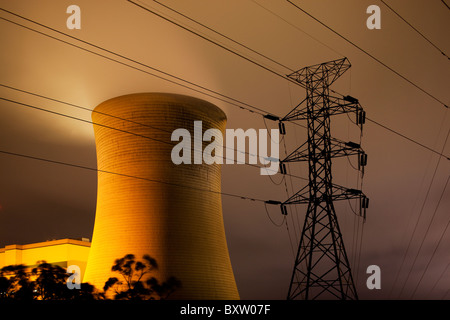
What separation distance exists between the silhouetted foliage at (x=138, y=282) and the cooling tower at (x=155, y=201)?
0.62m

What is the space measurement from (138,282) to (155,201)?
4.03 meters

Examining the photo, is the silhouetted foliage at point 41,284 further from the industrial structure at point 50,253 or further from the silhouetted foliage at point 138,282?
the industrial structure at point 50,253

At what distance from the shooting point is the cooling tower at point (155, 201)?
822 inches

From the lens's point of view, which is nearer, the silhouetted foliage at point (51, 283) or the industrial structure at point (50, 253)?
the silhouetted foliage at point (51, 283)

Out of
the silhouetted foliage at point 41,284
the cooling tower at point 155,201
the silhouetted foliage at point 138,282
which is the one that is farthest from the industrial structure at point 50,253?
the silhouetted foliage at point 41,284

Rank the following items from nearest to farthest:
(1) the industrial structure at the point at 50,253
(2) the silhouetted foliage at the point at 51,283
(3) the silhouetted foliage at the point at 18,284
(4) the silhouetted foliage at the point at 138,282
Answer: (3) the silhouetted foliage at the point at 18,284, (2) the silhouetted foliage at the point at 51,283, (4) the silhouetted foliage at the point at 138,282, (1) the industrial structure at the point at 50,253

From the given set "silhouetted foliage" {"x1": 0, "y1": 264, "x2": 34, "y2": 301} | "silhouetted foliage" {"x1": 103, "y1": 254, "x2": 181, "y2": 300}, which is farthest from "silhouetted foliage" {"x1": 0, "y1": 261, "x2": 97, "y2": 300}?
"silhouetted foliage" {"x1": 103, "y1": 254, "x2": 181, "y2": 300}

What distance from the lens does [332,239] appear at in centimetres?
1301

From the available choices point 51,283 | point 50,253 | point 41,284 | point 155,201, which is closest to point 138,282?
point 51,283

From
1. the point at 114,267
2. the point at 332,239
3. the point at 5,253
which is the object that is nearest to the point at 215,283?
the point at 114,267

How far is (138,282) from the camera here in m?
18.1
